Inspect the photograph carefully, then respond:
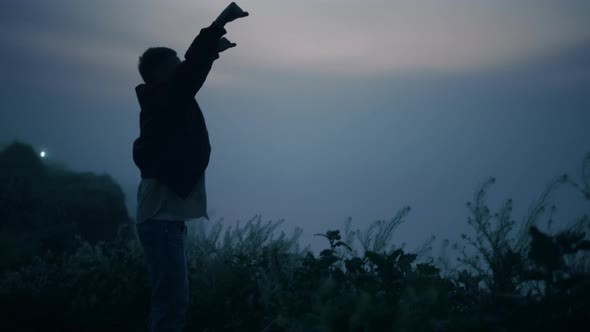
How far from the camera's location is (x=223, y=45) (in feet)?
10.6

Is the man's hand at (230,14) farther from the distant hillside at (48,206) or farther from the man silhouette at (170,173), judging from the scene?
the distant hillside at (48,206)

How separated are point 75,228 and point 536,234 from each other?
10.1m

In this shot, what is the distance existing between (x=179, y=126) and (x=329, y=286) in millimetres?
1639

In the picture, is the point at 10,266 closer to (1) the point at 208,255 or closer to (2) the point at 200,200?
(1) the point at 208,255

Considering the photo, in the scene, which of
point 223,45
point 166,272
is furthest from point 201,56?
A: point 166,272

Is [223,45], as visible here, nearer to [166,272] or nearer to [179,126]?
[179,126]

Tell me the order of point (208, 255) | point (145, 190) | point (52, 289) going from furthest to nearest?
point (52, 289), point (208, 255), point (145, 190)

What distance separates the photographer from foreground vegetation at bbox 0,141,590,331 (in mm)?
1915

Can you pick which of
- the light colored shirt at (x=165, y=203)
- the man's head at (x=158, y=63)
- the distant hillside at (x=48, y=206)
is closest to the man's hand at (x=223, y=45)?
the man's head at (x=158, y=63)

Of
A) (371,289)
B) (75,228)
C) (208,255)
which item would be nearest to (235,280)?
(208,255)

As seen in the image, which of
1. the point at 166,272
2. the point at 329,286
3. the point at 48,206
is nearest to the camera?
the point at 329,286

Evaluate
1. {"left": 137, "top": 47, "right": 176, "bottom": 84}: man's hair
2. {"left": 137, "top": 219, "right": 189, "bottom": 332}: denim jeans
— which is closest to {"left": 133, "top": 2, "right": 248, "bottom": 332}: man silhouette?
{"left": 137, "top": 219, "right": 189, "bottom": 332}: denim jeans

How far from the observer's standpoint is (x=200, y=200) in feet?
11.1

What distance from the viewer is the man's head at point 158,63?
339 cm
